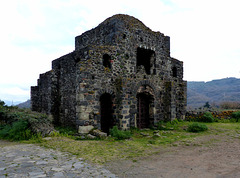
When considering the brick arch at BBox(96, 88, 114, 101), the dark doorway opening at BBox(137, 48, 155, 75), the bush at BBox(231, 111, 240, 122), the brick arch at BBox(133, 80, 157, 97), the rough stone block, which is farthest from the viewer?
the bush at BBox(231, 111, 240, 122)

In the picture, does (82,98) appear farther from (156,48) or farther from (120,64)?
(156,48)

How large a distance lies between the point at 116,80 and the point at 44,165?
681 centimetres

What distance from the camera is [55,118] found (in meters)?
14.0

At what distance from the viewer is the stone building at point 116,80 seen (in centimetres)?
1002

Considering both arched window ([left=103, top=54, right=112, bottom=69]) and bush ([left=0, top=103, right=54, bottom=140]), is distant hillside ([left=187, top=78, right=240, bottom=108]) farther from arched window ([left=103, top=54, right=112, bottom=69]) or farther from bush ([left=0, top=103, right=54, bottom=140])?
bush ([left=0, top=103, right=54, bottom=140])

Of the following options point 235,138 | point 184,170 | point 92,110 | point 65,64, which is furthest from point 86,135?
point 235,138

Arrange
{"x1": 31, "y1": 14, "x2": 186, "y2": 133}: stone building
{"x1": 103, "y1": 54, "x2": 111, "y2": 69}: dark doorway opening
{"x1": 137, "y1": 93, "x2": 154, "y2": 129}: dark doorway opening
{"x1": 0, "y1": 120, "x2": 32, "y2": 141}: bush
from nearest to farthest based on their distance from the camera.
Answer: {"x1": 0, "y1": 120, "x2": 32, "y2": 141}: bush, {"x1": 31, "y1": 14, "x2": 186, "y2": 133}: stone building, {"x1": 103, "y1": 54, "x2": 111, "y2": 69}: dark doorway opening, {"x1": 137, "y1": 93, "x2": 154, "y2": 129}: dark doorway opening

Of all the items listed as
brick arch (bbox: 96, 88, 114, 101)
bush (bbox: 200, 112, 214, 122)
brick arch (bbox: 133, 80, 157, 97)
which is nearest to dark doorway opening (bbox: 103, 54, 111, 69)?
brick arch (bbox: 96, 88, 114, 101)

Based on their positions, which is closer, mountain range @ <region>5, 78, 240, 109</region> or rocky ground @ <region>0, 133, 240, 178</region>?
rocky ground @ <region>0, 133, 240, 178</region>

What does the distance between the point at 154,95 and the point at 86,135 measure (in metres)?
6.04

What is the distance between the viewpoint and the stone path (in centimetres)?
428

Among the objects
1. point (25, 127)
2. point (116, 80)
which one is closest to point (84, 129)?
point (25, 127)

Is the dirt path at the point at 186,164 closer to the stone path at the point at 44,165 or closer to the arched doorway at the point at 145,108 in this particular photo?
the stone path at the point at 44,165

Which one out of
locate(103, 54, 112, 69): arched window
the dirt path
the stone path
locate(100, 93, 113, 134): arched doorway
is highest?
locate(103, 54, 112, 69): arched window
